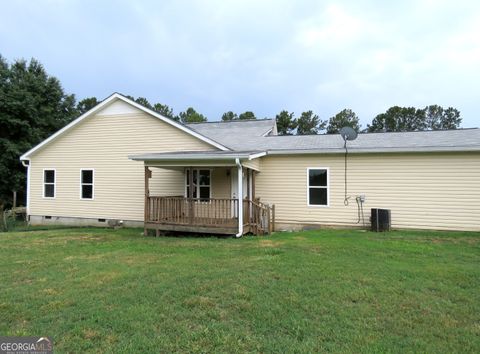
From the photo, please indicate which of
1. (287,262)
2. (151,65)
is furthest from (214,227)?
(151,65)

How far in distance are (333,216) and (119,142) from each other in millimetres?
8616

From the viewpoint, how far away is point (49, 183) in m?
14.3

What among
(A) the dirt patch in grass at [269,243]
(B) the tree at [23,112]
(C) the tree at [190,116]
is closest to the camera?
(A) the dirt patch in grass at [269,243]

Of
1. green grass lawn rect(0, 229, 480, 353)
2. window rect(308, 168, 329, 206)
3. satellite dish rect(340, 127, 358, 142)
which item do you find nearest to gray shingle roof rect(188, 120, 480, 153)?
satellite dish rect(340, 127, 358, 142)

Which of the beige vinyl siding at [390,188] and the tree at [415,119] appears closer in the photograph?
the beige vinyl siding at [390,188]

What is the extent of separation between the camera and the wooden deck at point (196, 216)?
1002 centimetres

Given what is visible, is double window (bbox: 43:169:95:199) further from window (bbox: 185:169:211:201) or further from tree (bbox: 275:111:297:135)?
tree (bbox: 275:111:297:135)

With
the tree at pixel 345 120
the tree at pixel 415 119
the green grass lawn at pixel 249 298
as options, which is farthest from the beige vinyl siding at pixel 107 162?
the tree at pixel 415 119

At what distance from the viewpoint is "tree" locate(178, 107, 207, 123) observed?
4219 centimetres

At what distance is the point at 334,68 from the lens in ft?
59.7

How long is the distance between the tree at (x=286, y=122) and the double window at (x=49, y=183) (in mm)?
29161

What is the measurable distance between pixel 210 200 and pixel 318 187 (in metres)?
3.83
